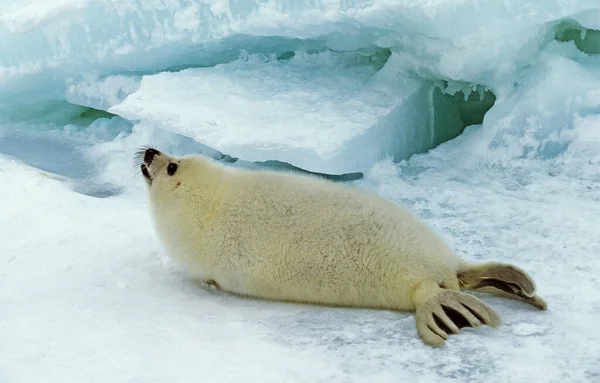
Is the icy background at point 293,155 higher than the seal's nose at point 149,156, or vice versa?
the seal's nose at point 149,156

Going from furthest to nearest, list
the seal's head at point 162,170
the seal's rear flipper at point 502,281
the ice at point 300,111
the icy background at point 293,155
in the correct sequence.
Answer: the ice at point 300,111, the seal's head at point 162,170, the seal's rear flipper at point 502,281, the icy background at point 293,155

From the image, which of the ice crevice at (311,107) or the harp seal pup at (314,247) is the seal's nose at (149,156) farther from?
the ice crevice at (311,107)

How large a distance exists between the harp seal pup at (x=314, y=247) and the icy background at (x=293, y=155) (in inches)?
2.4

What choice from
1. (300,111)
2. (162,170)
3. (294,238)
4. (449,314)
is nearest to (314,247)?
(294,238)

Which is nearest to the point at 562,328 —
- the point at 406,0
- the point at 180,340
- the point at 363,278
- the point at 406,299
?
the point at 406,299

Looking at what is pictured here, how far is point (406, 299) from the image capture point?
1.99m

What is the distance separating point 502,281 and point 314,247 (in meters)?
0.52

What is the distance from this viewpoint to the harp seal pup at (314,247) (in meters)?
1.97

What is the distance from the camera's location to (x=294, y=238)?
84.5 inches

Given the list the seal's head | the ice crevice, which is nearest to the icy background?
the ice crevice

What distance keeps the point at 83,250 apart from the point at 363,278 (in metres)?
1.07

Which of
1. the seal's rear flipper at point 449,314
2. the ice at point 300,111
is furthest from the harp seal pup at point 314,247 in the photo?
the ice at point 300,111

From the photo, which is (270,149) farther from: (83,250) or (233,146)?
(83,250)

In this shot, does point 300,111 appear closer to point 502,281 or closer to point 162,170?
point 162,170
